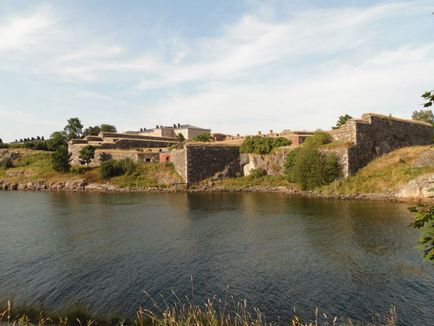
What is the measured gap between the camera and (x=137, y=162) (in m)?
65.4

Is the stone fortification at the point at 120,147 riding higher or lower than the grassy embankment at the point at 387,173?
higher

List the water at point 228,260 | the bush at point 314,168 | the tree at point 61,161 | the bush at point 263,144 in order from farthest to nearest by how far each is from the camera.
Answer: the tree at point 61,161 < the bush at point 263,144 < the bush at point 314,168 < the water at point 228,260

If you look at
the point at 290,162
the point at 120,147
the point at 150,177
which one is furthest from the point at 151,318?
the point at 120,147

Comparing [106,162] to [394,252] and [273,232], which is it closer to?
[273,232]

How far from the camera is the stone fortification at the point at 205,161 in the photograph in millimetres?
56781

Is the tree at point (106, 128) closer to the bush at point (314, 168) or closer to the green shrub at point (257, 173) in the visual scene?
the green shrub at point (257, 173)

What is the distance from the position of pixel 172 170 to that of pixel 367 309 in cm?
5123

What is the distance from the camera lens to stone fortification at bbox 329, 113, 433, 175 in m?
46.5

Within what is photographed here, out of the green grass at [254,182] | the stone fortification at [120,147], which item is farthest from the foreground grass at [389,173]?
the stone fortification at [120,147]

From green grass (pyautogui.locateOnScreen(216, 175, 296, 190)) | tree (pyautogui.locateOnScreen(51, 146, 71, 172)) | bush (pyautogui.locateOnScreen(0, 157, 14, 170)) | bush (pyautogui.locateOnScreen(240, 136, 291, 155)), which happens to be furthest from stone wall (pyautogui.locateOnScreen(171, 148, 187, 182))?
bush (pyautogui.locateOnScreen(0, 157, 14, 170))

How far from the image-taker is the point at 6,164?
74.8 meters

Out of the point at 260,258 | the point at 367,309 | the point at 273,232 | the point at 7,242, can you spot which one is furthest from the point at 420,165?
the point at 7,242

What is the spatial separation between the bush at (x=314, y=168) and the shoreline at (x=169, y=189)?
5.42ft

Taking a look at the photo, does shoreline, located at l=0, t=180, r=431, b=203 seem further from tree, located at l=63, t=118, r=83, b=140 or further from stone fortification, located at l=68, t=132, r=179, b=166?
tree, located at l=63, t=118, r=83, b=140
